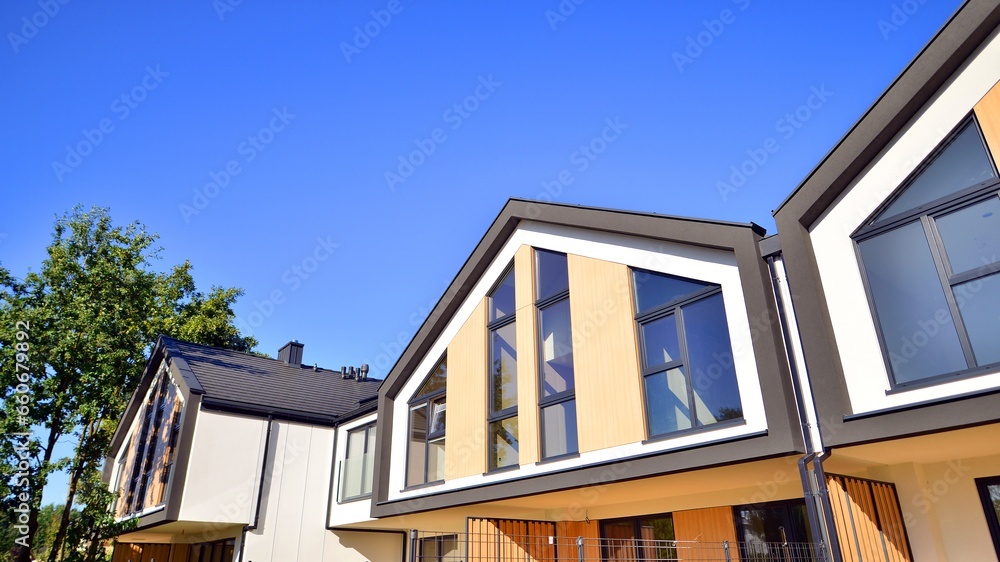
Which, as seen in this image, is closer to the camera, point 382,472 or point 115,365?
point 382,472

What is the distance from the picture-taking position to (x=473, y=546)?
11148 millimetres

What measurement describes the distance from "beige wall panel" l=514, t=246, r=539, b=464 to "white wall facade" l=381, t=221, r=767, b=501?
293 mm

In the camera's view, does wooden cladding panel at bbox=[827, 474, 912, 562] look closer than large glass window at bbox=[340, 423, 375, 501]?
Yes

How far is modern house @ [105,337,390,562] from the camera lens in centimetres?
1410

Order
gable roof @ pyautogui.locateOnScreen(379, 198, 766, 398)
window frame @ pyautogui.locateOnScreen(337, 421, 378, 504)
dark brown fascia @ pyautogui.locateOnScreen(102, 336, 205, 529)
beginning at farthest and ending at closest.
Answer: window frame @ pyautogui.locateOnScreen(337, 421, 378, 504) → dark brown fascia @ pyautogui.locateOnScreen(102, 336, 205, 529) → gable roof @ pyautogui.locateOnScreen(379, 198, 766, 398)

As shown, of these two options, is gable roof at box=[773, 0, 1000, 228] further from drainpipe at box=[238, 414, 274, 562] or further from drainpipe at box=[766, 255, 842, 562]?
drainpipe at box=[238, 414, 274, 562]

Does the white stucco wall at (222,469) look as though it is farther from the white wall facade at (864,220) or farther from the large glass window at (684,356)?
the white wall facade at (864,220)

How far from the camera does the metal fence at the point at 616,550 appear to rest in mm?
8961

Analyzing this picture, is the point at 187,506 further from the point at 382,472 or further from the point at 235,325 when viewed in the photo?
the point at 235,325

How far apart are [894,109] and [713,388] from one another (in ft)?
13.4

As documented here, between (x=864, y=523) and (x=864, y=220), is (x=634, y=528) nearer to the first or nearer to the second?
(x=864, y=523)

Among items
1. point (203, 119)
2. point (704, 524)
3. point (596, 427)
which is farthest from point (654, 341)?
point (203, 119)

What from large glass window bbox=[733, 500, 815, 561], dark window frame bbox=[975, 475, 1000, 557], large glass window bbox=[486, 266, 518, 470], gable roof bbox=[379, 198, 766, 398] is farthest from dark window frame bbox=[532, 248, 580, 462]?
dark window frame bbox=[975, 475, 1000, 557]

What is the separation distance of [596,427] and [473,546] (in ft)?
12.2
